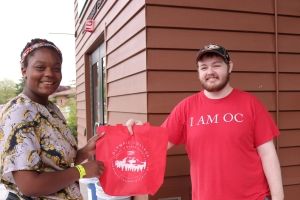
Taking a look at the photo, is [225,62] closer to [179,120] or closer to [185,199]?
[179,120]

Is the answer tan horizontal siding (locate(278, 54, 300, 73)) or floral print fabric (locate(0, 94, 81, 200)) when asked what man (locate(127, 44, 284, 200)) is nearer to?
floral print fabric (locate(0, 94, 81, 200))

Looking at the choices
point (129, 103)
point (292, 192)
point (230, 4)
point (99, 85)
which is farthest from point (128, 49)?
point (99, 85)

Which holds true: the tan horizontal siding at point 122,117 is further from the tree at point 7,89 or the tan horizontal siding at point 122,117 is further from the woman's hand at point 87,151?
the tree at point 7,89

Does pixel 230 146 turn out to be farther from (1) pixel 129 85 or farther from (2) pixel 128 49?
(2) pixel 128 49

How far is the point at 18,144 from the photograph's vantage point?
1504 millimetres

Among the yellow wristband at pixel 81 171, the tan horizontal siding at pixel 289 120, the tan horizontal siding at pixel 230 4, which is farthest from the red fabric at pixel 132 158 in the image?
the tan horizontal siding at pixel 289 120

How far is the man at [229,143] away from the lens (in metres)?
2.01

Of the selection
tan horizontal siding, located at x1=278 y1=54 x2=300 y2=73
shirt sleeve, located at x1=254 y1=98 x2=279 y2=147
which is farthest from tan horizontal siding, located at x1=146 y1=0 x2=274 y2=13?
shirt sleeve, located at x1=254 y1=98 x2=279 y2=147

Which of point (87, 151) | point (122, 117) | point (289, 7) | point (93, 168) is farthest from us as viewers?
point (122, 117)

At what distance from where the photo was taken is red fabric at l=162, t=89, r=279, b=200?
2006mm

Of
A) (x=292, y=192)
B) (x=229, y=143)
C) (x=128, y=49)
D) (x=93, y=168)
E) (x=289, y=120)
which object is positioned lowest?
(x=292, y=192)

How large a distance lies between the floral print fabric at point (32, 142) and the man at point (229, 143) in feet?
2.51

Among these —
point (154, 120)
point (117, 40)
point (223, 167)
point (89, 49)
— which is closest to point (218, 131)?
point (223, 167)

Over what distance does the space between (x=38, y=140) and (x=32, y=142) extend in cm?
5
